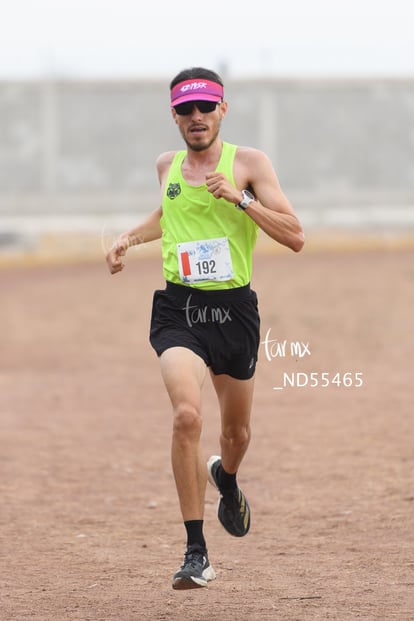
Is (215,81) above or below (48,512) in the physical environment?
above

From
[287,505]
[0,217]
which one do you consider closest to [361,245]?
[0,217]

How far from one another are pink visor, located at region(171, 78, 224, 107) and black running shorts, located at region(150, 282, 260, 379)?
92cm

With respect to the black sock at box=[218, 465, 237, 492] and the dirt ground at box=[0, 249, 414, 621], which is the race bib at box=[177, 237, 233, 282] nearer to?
the black sock at box=[218, 465, 237, 492]

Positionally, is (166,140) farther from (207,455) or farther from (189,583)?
(189,583)

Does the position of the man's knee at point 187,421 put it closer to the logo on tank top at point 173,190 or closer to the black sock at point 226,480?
the logo on tank top at point 173,190

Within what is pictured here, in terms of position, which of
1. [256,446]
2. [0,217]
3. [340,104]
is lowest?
[256,446]

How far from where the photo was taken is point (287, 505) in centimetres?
888

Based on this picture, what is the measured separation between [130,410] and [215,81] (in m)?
6.71

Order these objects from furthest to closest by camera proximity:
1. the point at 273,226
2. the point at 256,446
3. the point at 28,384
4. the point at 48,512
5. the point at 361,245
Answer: the point at 361,245
the point at 28,384
the point at 256,446
the point at 48,512
the point at 273,226

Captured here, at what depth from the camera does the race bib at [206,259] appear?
6375 mm

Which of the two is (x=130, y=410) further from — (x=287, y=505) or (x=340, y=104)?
(x=340, y=104)

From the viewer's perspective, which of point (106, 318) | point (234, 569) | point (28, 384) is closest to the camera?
point (234, 569)

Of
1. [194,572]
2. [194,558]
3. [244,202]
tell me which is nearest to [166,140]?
[244,202]

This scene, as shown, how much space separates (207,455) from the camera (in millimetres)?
10414
